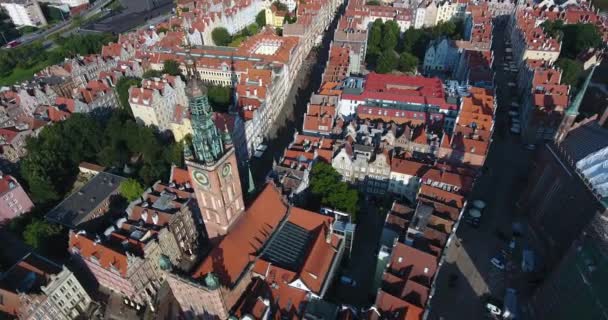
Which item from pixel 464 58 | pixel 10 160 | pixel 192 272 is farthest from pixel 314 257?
pixel 464 58

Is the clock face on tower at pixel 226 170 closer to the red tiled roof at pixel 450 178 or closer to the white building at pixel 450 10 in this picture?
the red tiled roof at pixel 450 178

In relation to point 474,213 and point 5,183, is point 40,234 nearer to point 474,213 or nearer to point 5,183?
point 5,183

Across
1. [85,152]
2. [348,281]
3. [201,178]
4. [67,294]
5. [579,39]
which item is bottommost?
[348,281]

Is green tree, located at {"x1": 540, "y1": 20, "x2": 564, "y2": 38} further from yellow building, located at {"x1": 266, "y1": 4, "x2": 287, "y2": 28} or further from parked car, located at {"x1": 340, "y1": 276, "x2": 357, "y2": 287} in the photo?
parked car, located at {"x1": 340, "y1": 276, "x2": 357, "y2": 287}

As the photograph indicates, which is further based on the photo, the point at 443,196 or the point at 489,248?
the point at 489,248

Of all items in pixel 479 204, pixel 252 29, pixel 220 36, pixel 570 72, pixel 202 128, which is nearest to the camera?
pixel 202 128

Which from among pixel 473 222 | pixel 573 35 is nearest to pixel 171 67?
pixel 473 222

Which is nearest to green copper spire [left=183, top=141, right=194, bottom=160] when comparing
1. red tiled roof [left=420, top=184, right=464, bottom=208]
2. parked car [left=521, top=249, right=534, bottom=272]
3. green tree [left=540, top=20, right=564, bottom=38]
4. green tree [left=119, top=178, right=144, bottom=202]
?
green tree [left=119, top=178, right=144, bottom=202]
